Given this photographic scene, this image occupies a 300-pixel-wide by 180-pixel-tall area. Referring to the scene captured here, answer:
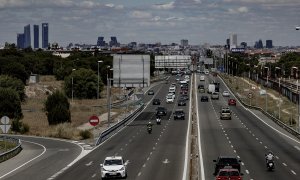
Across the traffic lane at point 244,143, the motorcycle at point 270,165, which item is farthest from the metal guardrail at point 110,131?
the motorcycle at point 270,165

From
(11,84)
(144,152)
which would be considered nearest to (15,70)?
(11,84)

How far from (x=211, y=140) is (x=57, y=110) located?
89.8ft

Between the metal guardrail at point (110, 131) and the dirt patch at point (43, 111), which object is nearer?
the metal guardrail at point (110, 131)

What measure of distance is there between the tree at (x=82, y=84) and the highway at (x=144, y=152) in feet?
184

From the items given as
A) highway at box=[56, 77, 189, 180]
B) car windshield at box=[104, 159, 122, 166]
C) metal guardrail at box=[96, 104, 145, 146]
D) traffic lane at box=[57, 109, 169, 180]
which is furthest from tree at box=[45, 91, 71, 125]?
car windshield at box=[104, 159, 122, 166]

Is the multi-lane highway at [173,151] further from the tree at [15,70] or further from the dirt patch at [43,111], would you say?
→ the tree at [15,70]

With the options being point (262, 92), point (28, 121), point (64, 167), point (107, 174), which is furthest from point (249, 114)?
point (107, 174)

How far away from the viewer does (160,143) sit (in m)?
56.6

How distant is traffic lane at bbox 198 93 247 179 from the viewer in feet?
137

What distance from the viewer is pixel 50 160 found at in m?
45.4

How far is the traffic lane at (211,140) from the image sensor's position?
41.8 m

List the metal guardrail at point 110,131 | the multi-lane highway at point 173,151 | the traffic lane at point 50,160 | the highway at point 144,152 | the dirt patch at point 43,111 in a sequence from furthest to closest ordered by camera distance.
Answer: the dirt patch at point 43,111 < the metal guardrail at point 110,131 < the traffic lane at point 50,160 < the multi-lane highway at point 173,151 < the highway at point 144,152

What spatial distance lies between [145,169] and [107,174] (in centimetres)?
507

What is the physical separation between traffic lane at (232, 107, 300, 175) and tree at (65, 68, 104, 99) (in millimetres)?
55052
